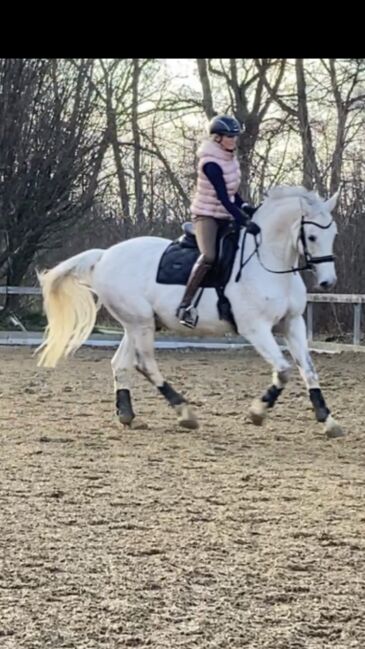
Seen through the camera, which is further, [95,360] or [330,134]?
[330,134]

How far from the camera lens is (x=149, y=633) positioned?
2875mm

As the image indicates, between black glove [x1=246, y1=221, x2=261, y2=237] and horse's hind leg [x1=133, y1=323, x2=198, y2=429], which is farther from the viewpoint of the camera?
horse's hind leg [x1=133, y1=323, x2=198, y2=429]

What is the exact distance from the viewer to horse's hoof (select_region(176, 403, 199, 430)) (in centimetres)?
725

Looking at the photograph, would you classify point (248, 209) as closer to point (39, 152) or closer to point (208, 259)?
point (208, 259)

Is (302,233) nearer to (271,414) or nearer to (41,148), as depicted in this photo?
(271,414)

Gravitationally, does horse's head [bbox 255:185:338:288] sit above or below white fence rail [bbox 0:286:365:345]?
above

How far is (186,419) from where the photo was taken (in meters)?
7.25

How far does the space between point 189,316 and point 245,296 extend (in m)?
0.50

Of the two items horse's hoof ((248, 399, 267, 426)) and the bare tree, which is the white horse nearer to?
horse's hoof ((248, 399, 267, 426))

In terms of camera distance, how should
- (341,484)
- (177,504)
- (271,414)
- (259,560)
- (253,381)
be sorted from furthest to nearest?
(253,381) < (271,414) < (341,484) < (177,504) < (259,560)

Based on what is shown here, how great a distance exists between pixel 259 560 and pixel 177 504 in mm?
1062

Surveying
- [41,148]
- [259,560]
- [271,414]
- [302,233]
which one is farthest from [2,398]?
[41,148]

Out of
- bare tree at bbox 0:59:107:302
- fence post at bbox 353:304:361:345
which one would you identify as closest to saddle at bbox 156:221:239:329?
fence post at bbox 353:304:361:345

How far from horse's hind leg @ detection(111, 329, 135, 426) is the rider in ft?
1.99
